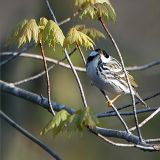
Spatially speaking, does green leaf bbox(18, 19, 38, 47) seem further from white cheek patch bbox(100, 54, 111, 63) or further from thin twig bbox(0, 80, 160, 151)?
white cheek patch bbox(100, 54, 111, 63)

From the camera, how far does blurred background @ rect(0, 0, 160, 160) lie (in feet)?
31.4

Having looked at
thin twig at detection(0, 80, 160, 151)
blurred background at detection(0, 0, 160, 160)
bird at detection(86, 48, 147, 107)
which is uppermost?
thin twig at detection(0, 80, 160, 151)

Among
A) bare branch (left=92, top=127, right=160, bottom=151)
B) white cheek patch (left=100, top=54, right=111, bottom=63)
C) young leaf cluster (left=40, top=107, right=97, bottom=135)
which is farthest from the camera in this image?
white cheek patch (left=100, top=54, right=111, bottom=63)

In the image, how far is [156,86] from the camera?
12273 millimetres

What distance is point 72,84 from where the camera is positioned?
34.7ft

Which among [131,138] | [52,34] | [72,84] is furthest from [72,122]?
[72,84]

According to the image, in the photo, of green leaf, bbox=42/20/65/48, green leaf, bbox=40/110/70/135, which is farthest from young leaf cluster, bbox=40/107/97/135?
green leaf, bbox=42/20/65/48

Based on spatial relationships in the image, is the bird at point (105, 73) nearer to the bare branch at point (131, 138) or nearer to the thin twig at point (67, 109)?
the thin twig at point (67, 109)

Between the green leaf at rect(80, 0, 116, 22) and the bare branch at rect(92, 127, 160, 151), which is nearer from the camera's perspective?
Result: the bare branch at rect(92, 127, 160, 151)

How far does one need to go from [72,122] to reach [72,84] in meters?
6.64

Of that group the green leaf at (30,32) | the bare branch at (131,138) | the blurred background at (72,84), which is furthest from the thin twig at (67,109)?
the blurred background at (72,84)

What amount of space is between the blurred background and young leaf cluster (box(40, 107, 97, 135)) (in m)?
4.71

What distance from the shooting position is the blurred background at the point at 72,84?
31.4ft

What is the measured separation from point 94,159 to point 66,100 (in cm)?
201
